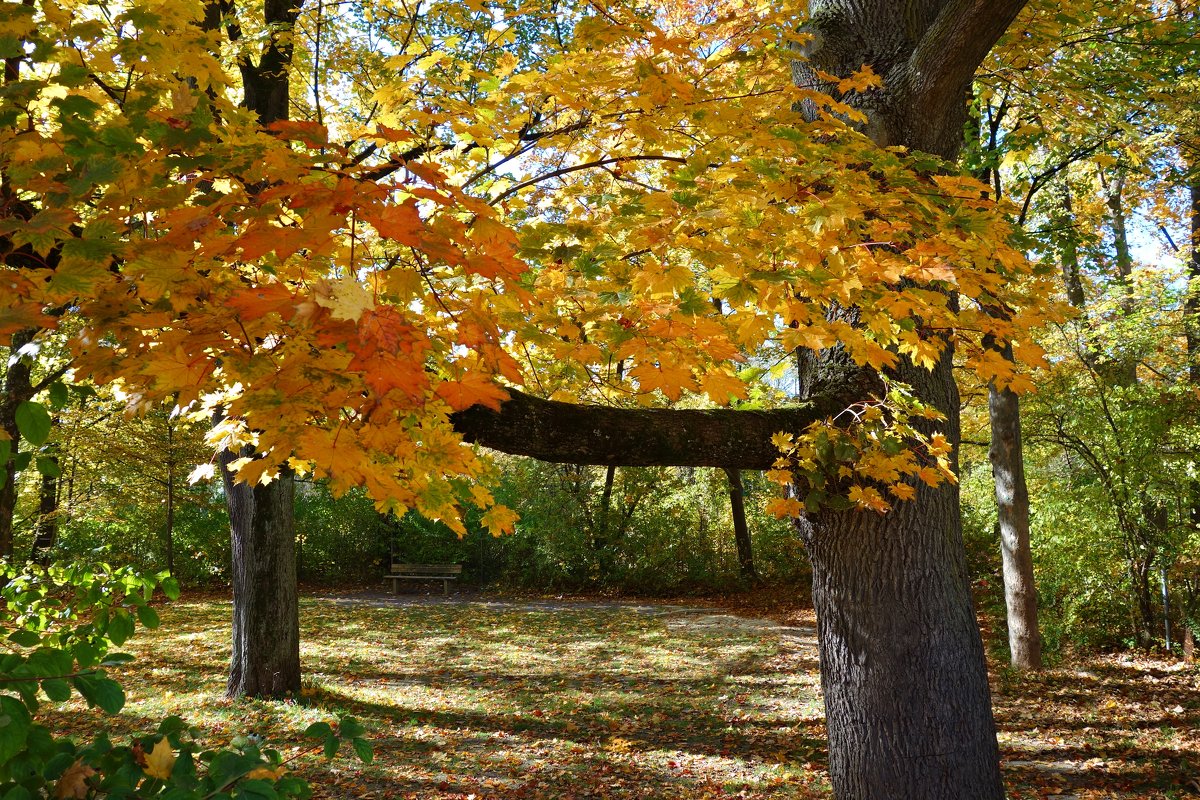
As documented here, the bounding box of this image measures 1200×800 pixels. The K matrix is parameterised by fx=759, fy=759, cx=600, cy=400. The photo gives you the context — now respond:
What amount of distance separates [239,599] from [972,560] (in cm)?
1271

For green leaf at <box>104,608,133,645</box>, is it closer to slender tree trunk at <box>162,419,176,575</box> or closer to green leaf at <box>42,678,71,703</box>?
green leaf at <box>42,678,71,703</box>

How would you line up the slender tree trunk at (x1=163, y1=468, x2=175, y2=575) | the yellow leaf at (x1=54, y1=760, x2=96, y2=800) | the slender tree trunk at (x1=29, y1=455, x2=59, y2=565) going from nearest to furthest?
1. the yellow leaf at (x1=54, y1=760, x2=96, y2=800)
2. the slender tree trunk at (x1=29, y1=455, x2=59, y2=565)
3. the slender tree trunk at (x1=163, y1=468, x2=175, y2=575)

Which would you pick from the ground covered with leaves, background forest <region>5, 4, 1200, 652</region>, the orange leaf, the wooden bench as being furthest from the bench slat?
the orange leaf

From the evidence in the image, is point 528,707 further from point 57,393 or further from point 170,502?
point 170,502

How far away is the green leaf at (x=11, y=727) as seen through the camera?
1.20 meters

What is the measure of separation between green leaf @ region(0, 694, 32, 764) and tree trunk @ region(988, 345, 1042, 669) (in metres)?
8.34

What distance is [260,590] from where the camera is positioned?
7.08 m

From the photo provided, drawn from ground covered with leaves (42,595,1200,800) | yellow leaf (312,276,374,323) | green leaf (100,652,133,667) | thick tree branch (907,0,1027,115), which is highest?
thick tree branch (907,0,1027,115)

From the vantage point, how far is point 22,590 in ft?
8.79

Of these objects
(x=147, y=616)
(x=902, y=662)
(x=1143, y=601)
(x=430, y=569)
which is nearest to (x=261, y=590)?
(x=147, y=616)

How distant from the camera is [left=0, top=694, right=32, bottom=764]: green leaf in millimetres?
1200

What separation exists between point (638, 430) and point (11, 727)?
2.47 m

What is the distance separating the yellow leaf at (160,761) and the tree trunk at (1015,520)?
8152 millimetres

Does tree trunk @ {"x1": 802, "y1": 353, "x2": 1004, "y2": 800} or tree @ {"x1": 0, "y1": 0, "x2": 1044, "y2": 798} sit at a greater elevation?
tree @ {"x1": 0, "y1": 0, "x2": 1044, "y2": 798}
